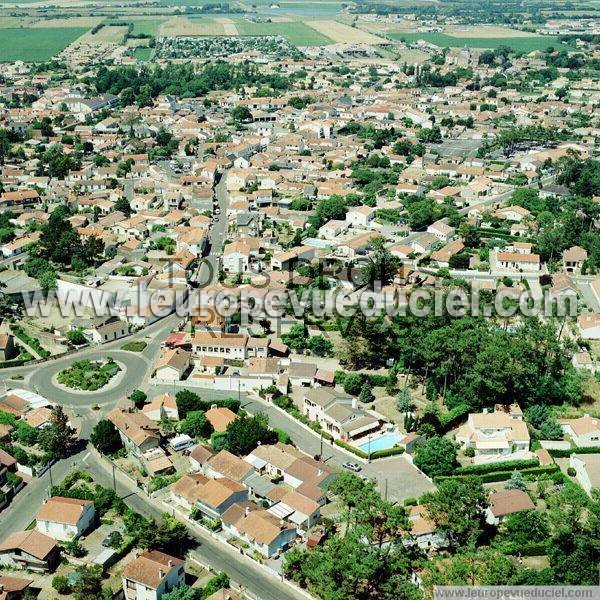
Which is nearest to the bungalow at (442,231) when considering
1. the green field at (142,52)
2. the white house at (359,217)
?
the white house at (359,217)

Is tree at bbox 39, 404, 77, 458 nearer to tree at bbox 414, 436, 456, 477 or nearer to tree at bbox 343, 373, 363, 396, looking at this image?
tree at bbox 343, 373, 363, 396

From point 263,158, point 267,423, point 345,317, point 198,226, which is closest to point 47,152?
point 263,158

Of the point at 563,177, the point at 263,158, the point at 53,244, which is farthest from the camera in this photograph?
the point at 263,158

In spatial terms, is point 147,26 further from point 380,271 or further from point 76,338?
point 76,338

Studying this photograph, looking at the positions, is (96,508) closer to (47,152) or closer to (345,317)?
(345,317)

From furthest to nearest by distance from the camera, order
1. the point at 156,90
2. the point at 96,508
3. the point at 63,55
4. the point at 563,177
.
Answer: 1. the point at 63,55
2. the point at 156,90
3. the point at 563,177
4. the point at 96,508

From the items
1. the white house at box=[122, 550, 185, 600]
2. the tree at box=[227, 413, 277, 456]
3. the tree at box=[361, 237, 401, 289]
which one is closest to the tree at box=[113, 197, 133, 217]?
the tree at box=[361, 237, 401, 289]

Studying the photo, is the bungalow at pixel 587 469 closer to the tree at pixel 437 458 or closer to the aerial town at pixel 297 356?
the aerial town at pixel 297 356
